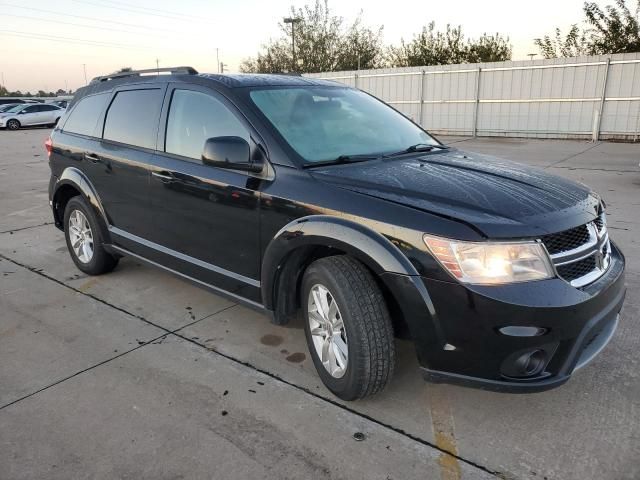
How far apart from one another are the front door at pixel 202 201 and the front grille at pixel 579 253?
63.1 inches

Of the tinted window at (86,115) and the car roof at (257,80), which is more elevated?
the car roof at (257,80)

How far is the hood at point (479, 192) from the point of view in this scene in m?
2.33

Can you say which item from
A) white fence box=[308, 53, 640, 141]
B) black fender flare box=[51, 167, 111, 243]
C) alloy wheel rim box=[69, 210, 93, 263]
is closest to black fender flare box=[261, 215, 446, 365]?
black fender flare box=[51, 167, 111, 243]

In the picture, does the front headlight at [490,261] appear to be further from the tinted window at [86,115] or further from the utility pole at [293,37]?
the utility pole at [293,37]

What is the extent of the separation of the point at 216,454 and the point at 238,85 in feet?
7.21

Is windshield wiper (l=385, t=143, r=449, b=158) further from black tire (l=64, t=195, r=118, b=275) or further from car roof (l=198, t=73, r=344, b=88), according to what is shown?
black tire (l=64, t=195, r=118, b=275)

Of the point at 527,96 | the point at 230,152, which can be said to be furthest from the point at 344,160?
the point at 527,96

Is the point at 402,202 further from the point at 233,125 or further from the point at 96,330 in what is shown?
the point at 96,330

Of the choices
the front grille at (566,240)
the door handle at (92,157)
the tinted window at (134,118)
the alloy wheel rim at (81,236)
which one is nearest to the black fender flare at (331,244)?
the front grille at (566,240)

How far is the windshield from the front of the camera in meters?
3.16

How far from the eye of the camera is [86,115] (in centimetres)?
470

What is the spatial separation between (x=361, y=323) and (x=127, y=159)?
8.00 ft

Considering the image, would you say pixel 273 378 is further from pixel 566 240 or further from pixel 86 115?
pixel 86 115

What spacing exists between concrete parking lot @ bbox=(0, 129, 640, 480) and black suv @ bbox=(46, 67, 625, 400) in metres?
0.32
